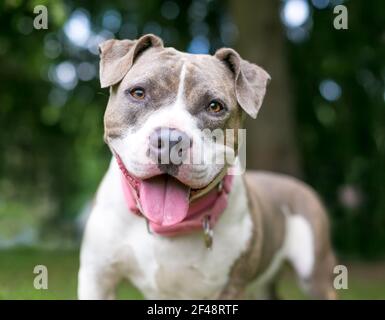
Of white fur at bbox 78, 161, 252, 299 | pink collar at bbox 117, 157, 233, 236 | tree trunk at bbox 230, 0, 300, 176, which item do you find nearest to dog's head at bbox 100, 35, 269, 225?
pink collar at bbox 117, 157, 233, 236

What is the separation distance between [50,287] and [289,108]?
4.39 m

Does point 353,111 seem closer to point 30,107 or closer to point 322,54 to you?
point 322,54

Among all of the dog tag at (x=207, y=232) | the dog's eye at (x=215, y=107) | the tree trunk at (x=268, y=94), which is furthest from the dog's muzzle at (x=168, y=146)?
the tree trunk at (x=268, y=94)

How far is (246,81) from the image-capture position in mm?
3916

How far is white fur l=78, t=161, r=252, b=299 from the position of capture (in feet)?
13.3

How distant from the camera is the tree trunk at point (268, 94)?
373 inches

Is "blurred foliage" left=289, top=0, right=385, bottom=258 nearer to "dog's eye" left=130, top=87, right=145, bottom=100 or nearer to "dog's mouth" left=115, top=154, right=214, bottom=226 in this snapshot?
"dog's eye" left=130, top=87, right=145, bottom=100

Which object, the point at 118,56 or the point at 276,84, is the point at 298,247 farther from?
the point at 276,84

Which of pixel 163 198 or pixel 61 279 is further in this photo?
pixel 61 279

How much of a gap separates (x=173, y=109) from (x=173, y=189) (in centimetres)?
41

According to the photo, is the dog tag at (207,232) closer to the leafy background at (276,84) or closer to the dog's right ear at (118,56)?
the dog's right ear at (118,56)

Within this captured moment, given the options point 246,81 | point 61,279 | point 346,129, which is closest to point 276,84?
point 346,129
